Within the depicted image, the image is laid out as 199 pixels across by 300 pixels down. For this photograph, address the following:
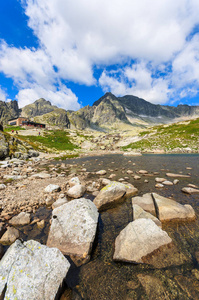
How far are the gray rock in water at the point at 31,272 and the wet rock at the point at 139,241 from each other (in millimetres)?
2476

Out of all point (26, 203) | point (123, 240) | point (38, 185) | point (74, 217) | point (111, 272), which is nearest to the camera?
point (111, 272)

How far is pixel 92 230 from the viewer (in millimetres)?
5773

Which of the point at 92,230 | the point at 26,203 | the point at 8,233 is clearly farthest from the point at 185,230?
the point at 26,203

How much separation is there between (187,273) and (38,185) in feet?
44.7

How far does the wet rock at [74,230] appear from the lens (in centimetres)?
538

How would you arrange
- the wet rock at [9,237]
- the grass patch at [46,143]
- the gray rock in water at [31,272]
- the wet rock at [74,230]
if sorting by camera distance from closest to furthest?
the gray rock in water at [31,272], the wet rock at [74,230], the wet rock at [9,237], the grass patch at [46,143]

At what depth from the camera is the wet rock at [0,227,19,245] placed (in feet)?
19.5

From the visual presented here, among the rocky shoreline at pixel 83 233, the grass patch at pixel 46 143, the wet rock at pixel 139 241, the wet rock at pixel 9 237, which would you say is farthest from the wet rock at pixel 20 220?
the grass patch at pixel 46 143

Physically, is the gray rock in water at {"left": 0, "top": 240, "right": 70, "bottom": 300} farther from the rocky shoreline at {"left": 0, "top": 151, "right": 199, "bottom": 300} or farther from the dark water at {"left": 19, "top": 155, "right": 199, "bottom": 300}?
the dark water at {"left": 19, "top": 155, "right": 199, "bottom": 300}

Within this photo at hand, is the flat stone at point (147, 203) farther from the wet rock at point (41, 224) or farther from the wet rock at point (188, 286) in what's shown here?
the wet rock at point (41, 224)

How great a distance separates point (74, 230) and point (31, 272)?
238 centimetres

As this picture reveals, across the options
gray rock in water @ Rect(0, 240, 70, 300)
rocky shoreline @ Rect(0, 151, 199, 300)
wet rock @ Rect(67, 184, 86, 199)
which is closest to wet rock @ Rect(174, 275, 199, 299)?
rocky shoreline @ Rect(0, 151, 199, 300)

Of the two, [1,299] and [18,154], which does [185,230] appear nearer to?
[1,299]

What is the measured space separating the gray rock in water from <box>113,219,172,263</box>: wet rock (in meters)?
2.48
